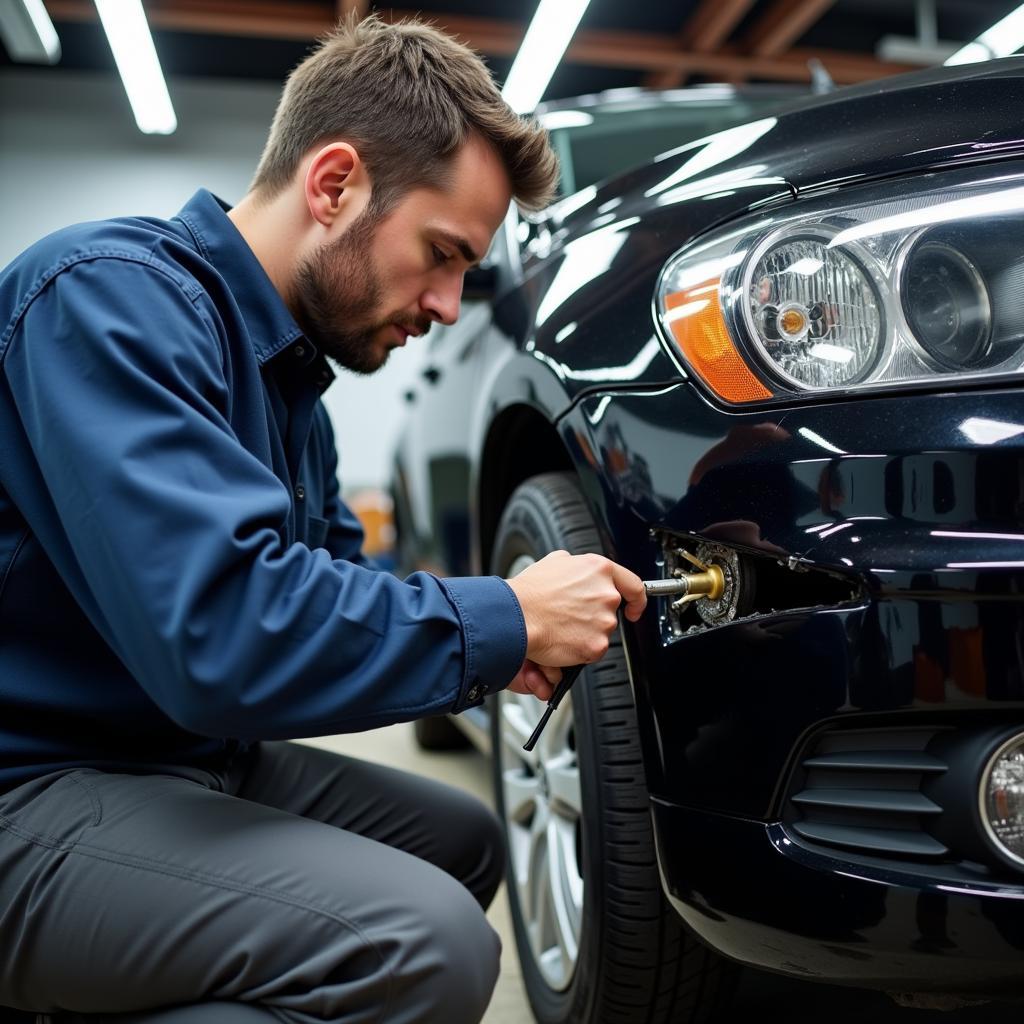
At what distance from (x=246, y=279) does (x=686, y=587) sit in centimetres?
59

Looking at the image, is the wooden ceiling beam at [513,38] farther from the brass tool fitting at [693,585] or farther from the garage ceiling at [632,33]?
the brass tool fitting at [693,585]

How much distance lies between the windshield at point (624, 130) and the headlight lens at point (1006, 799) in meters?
1.44

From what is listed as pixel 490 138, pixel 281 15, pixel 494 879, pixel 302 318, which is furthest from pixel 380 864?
pixel 281 15

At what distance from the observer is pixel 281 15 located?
650 centimetres

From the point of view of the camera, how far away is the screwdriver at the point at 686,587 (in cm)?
98

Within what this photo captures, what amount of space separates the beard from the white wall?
6839 millimetres

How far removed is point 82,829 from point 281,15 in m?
6.63

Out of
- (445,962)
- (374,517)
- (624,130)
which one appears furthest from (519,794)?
(374,517)

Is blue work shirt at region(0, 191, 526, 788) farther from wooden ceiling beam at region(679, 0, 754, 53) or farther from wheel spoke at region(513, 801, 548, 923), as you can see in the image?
wooden ceiling beam at region(679, 0, 754, 53)

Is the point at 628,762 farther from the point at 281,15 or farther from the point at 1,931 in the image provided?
the point at 281,15

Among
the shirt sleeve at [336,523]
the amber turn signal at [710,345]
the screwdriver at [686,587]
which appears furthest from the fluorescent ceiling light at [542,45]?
the screwdriver at [686,587]

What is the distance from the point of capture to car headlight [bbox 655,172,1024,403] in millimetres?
877

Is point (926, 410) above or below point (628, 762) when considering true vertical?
above

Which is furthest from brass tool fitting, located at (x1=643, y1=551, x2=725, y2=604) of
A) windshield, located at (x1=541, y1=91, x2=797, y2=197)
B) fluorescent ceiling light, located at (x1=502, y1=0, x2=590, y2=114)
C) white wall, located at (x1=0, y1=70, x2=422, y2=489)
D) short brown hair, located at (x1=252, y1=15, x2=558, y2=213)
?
white wall, located at (x1=0, y1=70, x2=422, y2=489)
